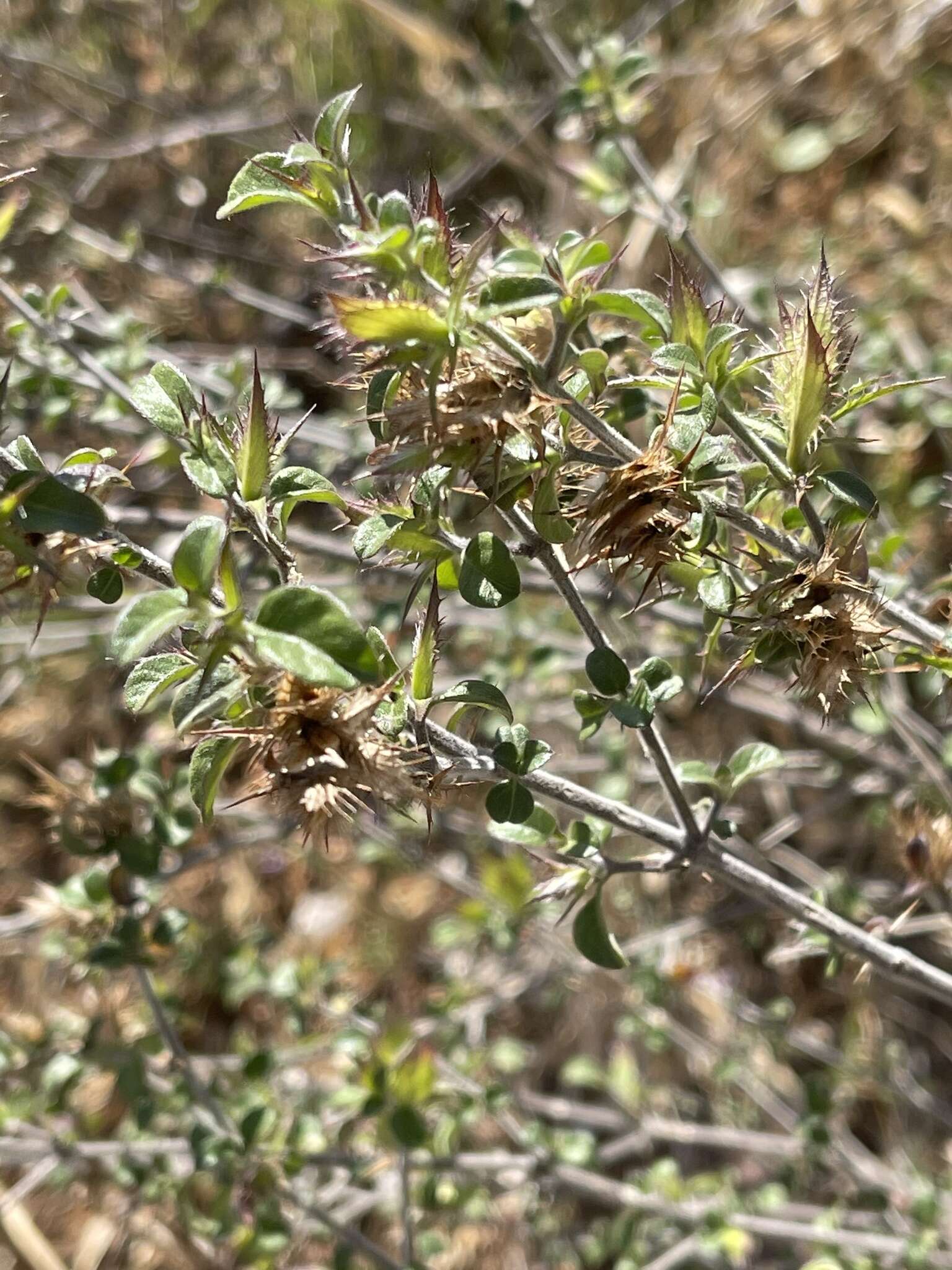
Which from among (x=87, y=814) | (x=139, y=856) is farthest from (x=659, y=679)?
(x=87, y=814)

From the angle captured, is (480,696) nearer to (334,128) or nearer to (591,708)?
(591,708)

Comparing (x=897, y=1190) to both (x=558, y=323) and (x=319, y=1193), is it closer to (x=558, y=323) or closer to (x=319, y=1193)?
(x=319, y=1193)

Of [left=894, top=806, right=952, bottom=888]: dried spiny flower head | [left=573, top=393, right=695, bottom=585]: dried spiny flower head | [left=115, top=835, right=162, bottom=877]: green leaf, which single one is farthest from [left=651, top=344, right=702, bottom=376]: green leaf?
[left=115, top=835, right=162, bottom=877]: green leaf

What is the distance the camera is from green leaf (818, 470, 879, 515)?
3.34ft

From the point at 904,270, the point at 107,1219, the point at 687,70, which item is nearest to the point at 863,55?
the point at 687,70

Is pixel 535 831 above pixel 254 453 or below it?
below

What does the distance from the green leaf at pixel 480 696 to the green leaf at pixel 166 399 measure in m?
0.35

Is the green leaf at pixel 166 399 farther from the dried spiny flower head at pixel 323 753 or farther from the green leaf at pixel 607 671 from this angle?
the green leaf at pixel 607 671

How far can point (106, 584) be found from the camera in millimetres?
998

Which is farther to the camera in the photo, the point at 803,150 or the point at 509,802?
the point at 803,150

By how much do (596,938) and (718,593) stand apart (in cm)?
47

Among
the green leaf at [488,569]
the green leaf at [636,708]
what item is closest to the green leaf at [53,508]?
the green leaf at [488,569]

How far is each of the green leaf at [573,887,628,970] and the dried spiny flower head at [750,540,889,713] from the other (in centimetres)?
41

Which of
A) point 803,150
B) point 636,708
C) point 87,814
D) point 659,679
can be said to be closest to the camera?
point 636,708
